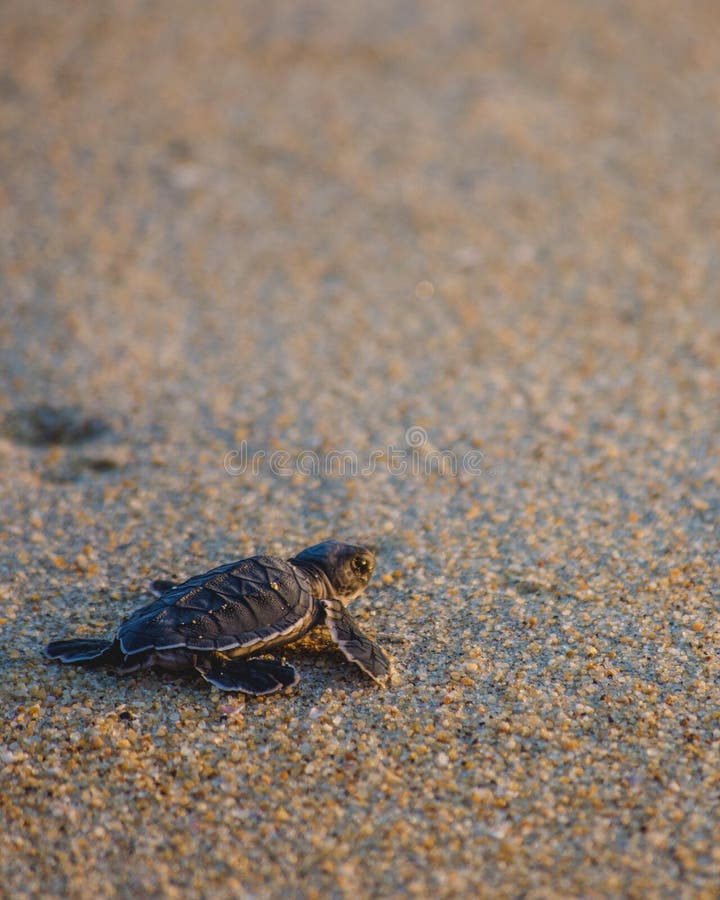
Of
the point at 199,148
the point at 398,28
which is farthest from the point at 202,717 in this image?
the point at 398,28

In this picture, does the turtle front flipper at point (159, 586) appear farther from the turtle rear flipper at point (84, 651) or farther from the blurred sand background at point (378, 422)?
the turtle rear flipper at point (84, 651)

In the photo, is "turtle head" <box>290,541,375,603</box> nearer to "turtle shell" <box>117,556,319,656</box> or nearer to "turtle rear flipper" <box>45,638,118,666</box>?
"turtle shell" <box>117,556,319,656</box>

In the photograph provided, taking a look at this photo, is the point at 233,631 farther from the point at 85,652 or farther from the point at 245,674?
the point at 85,652

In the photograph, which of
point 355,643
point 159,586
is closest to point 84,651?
point 159,586

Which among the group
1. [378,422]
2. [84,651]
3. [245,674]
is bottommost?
[84,651]

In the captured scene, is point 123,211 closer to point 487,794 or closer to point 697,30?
point 487,794

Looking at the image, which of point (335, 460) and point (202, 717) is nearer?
point (202, 717)
